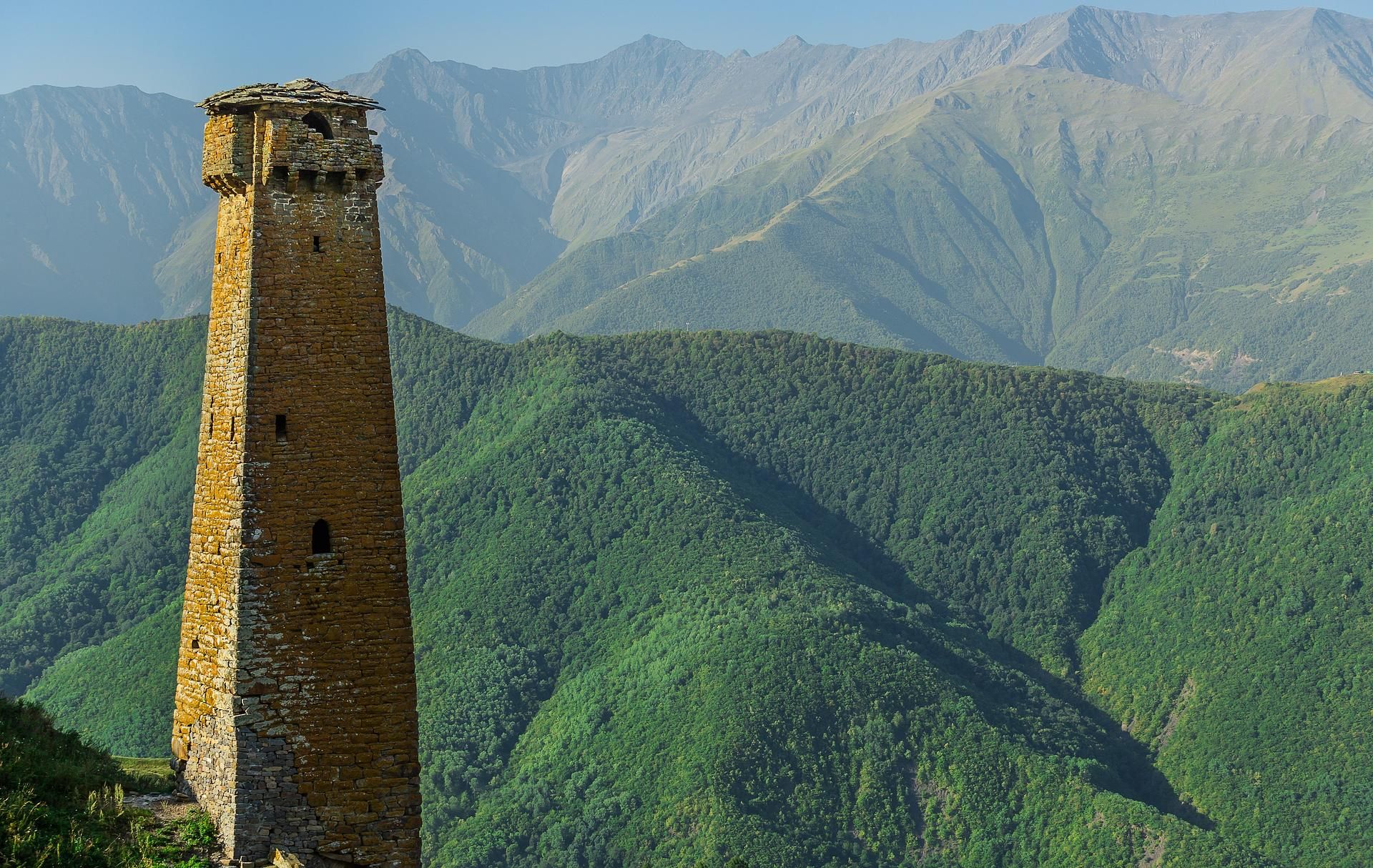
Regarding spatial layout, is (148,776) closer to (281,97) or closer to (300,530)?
(300,530)

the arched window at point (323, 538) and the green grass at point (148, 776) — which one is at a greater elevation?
the arched window at point (323, 538)

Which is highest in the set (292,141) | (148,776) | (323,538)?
(292,141)

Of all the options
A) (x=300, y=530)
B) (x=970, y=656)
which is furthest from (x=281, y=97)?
(x=970, y=656)

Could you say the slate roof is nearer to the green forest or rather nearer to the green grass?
the green grass

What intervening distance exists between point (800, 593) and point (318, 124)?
286ft

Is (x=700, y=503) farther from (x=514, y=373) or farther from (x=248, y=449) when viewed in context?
(x=248, y=449)

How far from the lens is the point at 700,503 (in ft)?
385

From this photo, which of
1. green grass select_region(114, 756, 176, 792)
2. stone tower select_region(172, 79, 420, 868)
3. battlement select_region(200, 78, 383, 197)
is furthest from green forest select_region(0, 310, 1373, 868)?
battlement select_region(200, 78, 383, 197)

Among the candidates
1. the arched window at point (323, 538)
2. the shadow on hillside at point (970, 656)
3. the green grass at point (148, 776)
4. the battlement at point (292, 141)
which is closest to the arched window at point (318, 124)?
the battlement at point (292, 141)

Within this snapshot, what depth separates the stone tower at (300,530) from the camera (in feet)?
71.8

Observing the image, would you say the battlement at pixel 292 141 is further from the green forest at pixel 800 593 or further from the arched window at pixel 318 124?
the green forest at pixel 800 593

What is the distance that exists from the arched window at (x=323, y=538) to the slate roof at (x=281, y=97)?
555 centimetres

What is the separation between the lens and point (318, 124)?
22500 millimetres

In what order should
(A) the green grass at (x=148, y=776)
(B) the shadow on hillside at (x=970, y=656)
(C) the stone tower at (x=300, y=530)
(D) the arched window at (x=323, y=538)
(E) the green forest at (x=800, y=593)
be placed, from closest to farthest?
(C) the stone tower at (x=300, y=530) < (D) the arched window at (x=323, y=538) < (A) the green grass at (x=148, y=776) < (E) the green forest at (x=800, y=593) < (B) the shadow on hillside at (x=970, y=656)
